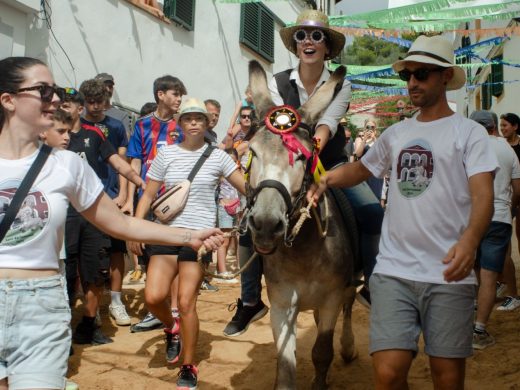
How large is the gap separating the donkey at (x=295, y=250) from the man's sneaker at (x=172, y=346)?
1.69m

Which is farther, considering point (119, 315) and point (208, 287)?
point (208, 287)

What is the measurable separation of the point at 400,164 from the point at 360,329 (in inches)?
161

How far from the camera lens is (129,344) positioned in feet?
20.9

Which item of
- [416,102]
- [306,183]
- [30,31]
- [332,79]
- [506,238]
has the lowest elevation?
[506,238]

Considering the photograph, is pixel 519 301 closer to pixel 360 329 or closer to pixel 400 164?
pixel 360 329

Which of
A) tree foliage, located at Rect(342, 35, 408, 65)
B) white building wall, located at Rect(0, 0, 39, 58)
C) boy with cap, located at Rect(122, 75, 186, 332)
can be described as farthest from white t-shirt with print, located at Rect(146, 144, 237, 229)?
tree foliage, located at Rect(342, 35, 408, 65)

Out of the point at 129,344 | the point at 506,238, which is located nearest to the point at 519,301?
the point at 506,238

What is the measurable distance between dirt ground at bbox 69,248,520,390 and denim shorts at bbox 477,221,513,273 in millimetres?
829

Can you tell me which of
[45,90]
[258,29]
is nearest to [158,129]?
[45,90]

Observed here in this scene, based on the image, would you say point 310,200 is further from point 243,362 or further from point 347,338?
point 243,362

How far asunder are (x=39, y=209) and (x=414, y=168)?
2062mm

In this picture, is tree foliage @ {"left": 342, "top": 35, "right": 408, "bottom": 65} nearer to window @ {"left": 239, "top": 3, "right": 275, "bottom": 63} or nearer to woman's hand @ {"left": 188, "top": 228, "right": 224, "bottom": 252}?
window @ {"left": 239, "top": 3, "right": 275, "bottom": 63}

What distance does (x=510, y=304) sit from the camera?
7.60 meters

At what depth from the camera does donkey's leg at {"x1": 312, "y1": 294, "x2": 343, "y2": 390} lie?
445 cm
